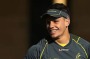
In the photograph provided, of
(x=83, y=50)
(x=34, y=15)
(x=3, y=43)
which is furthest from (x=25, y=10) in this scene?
(x=83, y=50)

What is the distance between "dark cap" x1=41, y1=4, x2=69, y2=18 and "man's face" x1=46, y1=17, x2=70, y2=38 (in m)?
0.05

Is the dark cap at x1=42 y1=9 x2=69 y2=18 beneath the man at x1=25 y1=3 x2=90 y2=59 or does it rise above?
above

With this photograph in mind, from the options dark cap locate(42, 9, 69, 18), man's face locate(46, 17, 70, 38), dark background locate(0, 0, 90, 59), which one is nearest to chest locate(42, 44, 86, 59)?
man's face locate(46, 17, 70, 38)

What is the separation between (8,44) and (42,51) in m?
3.73

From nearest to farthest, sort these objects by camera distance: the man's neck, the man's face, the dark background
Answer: the man's face, the man's neck, the dark background

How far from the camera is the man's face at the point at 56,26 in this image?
5.77 metres

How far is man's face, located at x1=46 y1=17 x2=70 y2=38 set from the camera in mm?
5766

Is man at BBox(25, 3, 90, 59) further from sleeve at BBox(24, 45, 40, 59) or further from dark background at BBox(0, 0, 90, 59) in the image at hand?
dark background at BBox(0, 0, 90, 59)

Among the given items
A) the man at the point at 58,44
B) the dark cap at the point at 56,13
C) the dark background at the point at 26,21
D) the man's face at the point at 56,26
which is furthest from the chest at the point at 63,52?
the dark background at the point at 26,21

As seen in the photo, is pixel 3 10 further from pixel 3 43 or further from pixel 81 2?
pixel 81 2

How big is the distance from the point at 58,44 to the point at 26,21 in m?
3.43

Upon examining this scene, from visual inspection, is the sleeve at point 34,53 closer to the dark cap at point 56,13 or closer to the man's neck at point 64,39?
the man's neck at point 64,39

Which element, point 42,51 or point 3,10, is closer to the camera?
point 42,51

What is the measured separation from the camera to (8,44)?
9469 mm
